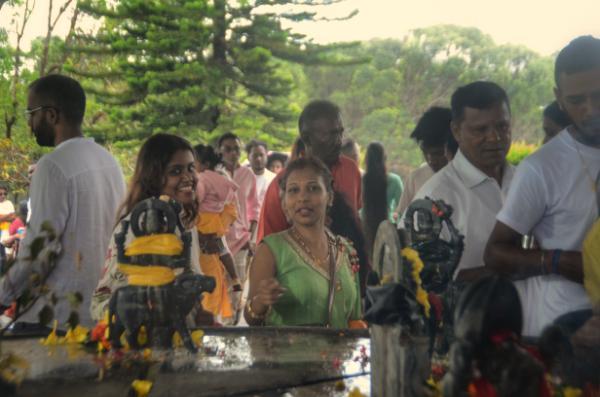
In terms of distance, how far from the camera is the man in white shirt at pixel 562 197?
2.11 m

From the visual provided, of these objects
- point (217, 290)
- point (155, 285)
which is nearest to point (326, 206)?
point (155, 285)

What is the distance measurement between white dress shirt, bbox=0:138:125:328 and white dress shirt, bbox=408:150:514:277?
1.25 meters

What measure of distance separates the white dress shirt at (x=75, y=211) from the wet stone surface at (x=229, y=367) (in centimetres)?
29

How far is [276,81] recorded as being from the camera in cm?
1439

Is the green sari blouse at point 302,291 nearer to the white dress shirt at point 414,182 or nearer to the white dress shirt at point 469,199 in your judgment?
the white dress shirt at point 469,199

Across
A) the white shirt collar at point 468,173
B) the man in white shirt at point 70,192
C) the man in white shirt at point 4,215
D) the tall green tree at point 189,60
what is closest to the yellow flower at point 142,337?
the man in white shirt at point 70,192

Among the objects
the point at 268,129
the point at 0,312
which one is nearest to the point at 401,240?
the point at 0,312

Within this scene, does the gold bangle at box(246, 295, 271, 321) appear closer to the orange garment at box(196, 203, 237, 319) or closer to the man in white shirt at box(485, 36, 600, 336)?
the man in white shirt at box(485, 36, 600, 336)

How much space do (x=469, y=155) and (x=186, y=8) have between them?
37.4 ft

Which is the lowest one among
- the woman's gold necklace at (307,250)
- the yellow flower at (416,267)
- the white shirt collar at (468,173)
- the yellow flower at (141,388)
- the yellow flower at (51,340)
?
the yellow flower at (51,340)

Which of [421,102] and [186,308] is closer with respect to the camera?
[186,308]

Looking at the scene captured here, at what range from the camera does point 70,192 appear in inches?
117

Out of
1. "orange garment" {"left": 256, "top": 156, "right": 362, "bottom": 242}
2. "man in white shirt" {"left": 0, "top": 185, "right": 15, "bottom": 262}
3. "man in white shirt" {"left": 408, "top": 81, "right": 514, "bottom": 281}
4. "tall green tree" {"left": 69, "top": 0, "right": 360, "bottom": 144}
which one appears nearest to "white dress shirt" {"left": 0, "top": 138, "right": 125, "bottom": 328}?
"orange garment" {"left": 256, "top": 156, "right": 362, "bottom": 242}

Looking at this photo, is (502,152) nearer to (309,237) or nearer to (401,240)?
(309,237)
